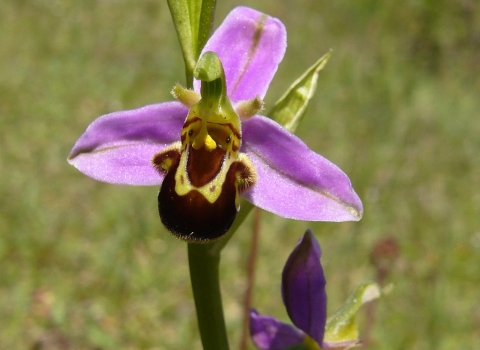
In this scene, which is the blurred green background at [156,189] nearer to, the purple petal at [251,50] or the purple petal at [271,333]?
the purple petal at [271,333]

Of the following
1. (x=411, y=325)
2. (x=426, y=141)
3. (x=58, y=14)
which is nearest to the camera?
(x=411, y=325)

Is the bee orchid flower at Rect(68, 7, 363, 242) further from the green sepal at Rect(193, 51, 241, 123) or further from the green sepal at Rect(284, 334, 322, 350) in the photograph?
the green sepal at Rect(284, 334, 322, 350)

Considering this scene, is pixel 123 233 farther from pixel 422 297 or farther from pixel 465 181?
pixel 465 181

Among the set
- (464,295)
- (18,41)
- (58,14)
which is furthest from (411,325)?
(58,14)

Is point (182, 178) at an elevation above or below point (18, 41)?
above

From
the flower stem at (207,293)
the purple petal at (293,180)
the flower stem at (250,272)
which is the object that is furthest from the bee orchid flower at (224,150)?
the flower stem at (250,272)

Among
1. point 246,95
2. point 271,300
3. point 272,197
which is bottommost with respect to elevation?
point 271,300
